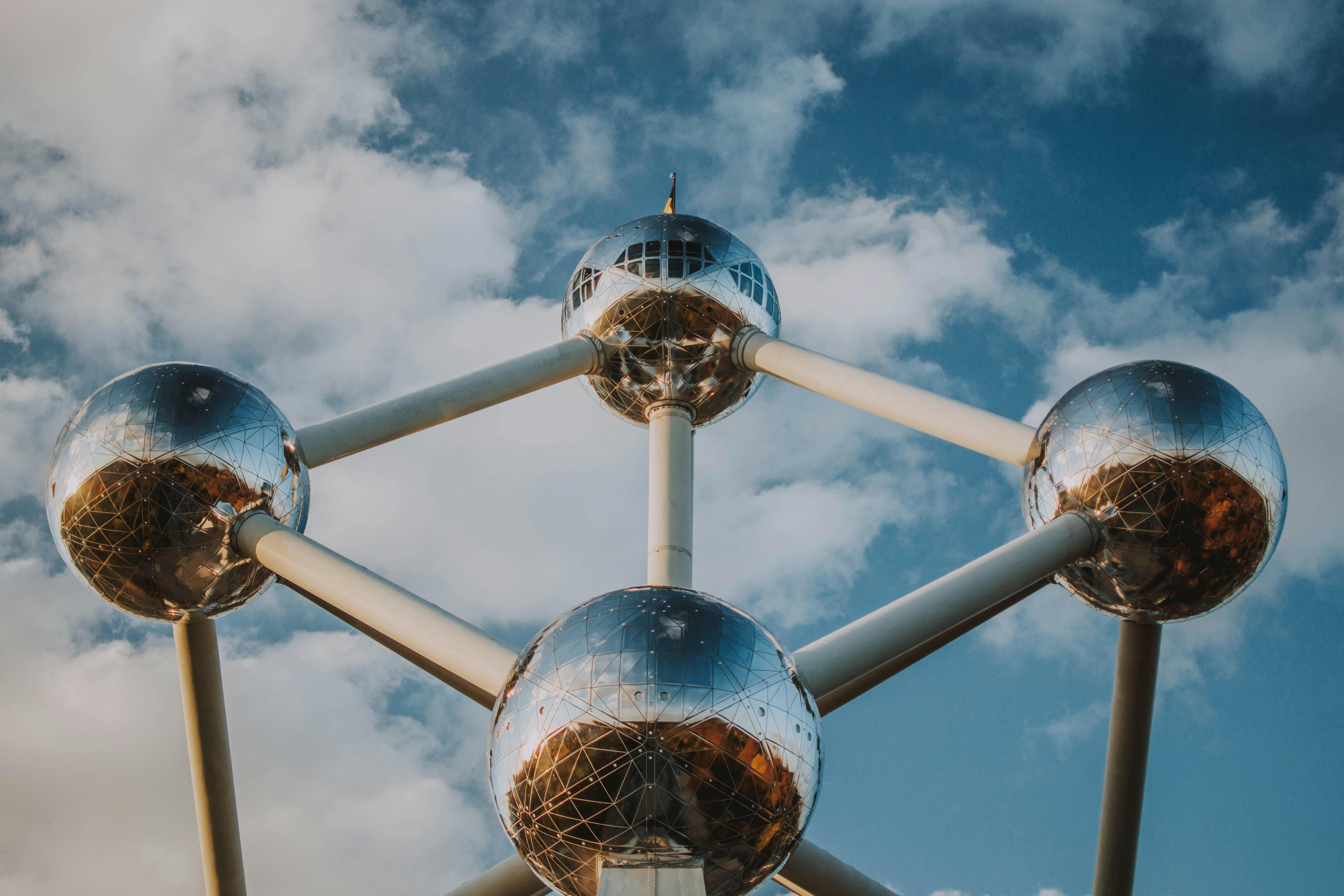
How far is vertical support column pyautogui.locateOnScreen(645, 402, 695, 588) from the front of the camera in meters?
9.11

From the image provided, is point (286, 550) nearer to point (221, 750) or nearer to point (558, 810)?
point (221, 750)

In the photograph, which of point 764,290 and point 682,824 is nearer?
point 682,824

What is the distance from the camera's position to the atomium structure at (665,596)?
5.37m

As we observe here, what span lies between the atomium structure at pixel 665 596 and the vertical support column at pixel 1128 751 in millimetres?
18

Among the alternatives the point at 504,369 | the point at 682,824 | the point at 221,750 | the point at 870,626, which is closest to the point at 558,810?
the point at 682,824

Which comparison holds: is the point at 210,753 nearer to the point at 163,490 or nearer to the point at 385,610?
the point at 163,490

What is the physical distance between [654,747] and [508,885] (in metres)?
3.57

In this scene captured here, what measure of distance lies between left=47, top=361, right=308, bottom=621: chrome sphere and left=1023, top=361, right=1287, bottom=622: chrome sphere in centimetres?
519

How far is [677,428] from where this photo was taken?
34.0ft

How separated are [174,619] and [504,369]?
9.54 ft

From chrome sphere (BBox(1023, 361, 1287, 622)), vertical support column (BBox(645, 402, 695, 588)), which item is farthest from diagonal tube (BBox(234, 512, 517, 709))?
chrome sphere (BBox(1023, 361, 1287, 622))

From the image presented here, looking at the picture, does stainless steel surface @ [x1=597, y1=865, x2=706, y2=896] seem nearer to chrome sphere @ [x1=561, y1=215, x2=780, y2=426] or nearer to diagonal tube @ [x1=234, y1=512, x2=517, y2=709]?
diagonal tube @ [x1=234, y1=512, x2=517, y2=709]

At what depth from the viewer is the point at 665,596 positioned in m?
5.84

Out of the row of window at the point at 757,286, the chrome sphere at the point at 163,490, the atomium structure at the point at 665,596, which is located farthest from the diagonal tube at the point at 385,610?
the row of window at the point at 757,286
